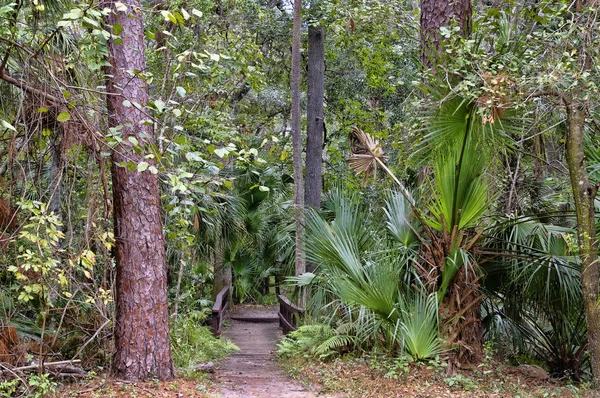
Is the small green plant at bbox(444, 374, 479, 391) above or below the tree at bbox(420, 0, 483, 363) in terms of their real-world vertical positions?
below

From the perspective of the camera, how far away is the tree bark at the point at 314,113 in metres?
13.5

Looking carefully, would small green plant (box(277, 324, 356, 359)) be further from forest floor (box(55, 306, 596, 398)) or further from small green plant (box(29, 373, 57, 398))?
small green plant (box(29, 373, 57, 398))

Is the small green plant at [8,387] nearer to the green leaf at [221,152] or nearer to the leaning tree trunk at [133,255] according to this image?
the leaning tree trunk at [133,255]

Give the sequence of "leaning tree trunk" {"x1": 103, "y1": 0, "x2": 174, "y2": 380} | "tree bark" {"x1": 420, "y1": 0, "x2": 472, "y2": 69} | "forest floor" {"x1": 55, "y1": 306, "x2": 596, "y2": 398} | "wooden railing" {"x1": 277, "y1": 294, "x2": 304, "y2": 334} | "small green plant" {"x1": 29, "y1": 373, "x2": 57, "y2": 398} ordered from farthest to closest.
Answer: "wooden railing" {"x1": 277, "y1": 294, "x2": 304, "y2": 334}, "tree bark" {"x1": 420, "y1": 0, "x2": 472, "y2": 69}, "leaning tree trunk" {"x1": 103, "y1": 0, "x2": 174, "y2": 380}, "forest floor" {"x1": 55, "y1": 306, "x2": 596, "y2": 398}, "small green plant" {"x1": 29, "y1": 373, "x2": 57, "y2": 398}

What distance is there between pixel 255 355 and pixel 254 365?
1.35 m

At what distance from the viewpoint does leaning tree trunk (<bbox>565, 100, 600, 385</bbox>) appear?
6324mm

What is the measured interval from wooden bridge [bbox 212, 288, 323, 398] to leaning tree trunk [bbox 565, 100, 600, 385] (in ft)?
9.87

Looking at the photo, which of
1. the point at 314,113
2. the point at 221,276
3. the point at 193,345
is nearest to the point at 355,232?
the point at 193,345

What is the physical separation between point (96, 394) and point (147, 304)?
1012mm

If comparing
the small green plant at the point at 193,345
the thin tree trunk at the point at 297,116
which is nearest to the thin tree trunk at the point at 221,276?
the small green plant at the point at 193,345

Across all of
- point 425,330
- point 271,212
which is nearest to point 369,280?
point 425,330

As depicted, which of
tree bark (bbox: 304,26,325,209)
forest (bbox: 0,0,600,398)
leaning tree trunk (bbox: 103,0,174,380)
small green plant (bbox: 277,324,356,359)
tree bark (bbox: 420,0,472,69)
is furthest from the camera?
tree bark (bbox: 304,26,325,209)

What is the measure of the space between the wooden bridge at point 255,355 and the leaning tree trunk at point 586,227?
3007mm

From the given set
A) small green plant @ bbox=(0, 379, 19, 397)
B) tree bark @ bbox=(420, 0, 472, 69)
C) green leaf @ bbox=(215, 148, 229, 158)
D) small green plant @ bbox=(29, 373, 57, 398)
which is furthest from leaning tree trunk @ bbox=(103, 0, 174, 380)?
tree bark @ bbox=(420, 0, 472, 69)
